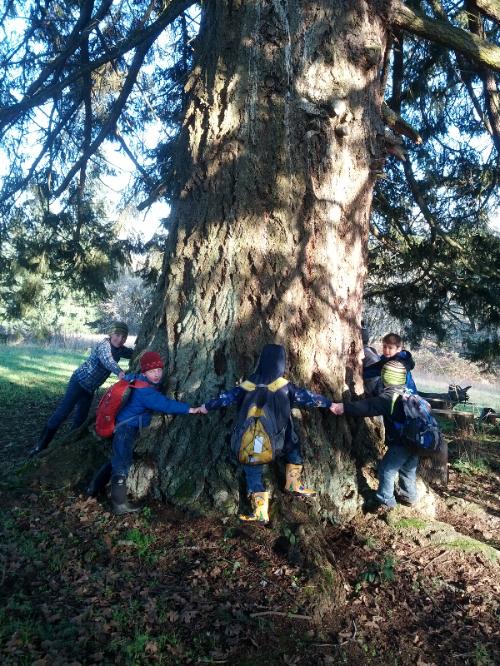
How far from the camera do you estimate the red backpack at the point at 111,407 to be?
439cm

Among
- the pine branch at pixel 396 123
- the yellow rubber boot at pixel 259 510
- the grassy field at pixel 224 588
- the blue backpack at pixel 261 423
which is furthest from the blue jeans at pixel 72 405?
the pine branch at pixel 396 123

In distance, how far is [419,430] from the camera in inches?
163

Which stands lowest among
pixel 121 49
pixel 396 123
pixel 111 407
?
pixel 111 407

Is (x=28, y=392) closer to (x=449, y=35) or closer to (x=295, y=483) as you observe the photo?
(x=295, y=483)

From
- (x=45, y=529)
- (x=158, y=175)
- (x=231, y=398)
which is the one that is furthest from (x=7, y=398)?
(x=231, y=398)

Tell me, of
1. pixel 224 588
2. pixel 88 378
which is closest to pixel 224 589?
pixel 224 588

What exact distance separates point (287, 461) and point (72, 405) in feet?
10.6

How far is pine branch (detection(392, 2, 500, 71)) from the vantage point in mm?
4637

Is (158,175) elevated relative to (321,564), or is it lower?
elevated

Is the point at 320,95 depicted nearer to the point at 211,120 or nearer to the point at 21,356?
the point at 211,120

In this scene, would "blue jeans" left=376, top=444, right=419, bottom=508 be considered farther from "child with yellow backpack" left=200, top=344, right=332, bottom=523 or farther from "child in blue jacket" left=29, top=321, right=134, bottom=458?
"child in blue jacket" left=29, top=321, right=134, bottom=458

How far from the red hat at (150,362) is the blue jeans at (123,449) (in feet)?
1.69

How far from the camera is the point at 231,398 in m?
4.09

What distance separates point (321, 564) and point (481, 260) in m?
5.42
